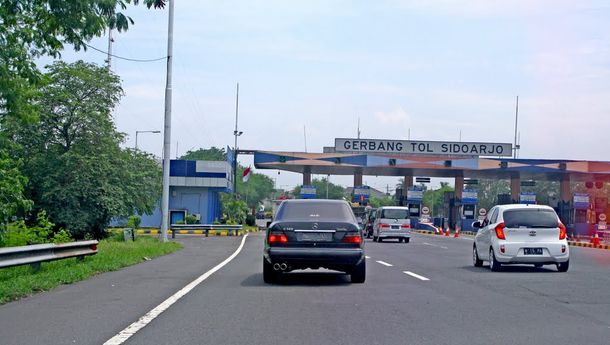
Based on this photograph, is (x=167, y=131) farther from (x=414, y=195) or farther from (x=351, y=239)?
(x=414, y=195)

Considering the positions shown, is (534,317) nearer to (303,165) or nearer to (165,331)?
(165,331)

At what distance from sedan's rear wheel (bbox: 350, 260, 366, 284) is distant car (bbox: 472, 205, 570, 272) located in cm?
506

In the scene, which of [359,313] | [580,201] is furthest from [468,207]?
[359,313]

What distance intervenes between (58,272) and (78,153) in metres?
19.3

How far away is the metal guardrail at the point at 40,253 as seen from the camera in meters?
13.6

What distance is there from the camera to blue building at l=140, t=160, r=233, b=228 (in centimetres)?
6956

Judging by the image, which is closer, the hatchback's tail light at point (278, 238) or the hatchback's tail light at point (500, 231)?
the hatchback's tail light at point (278, 238)

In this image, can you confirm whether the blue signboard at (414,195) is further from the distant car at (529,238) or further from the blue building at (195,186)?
the distant car at (529,238)

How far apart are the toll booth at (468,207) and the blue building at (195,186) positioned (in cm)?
2207

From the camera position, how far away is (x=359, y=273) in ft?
46.8

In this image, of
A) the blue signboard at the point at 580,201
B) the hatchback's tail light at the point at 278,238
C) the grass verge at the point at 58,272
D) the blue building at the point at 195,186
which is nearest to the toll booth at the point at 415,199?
the blue signboard at the point at 580,201

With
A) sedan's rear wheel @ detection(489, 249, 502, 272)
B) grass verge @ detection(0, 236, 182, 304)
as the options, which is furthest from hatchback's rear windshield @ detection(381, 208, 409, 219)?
sedan's rear wheel @ detection(489, 249, 502, 272)

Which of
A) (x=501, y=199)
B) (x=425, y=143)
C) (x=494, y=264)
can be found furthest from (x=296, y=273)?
(x=425, y=143)

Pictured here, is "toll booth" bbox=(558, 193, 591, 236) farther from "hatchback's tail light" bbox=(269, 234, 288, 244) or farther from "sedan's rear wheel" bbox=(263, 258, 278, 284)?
"hatchback's tail light" bbox=(269, 234, 288, 244)
